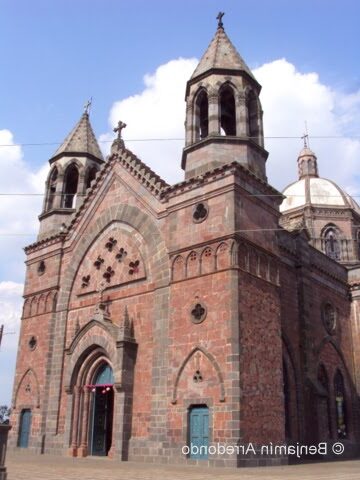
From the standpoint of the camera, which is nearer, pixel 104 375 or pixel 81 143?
pixel 104 375

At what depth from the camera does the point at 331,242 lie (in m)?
39.7

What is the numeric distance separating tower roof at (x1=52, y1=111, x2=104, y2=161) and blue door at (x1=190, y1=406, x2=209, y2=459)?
58.7 ft

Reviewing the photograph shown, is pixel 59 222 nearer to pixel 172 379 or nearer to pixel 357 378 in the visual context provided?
pixel 172 379

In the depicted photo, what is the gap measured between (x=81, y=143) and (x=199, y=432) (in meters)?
19.4

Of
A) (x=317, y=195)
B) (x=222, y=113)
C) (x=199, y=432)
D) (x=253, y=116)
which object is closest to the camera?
(x=199, y=432)

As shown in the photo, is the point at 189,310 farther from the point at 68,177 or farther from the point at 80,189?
the point at 68,177

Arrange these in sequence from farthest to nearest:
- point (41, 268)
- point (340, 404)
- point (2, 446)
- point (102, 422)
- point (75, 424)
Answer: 1. point (41, 268)
2. point (340, 404)
3. point (102, 422)
4. point (75, 424)
5. point (2, 446)

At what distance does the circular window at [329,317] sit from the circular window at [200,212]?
10715 mm

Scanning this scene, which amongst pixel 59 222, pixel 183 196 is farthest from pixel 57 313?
pixel 183 196

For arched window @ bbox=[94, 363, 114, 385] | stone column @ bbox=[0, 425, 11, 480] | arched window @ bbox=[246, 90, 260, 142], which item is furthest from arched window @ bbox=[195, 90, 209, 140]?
stone column @ bbox=[0, 425, 11, 480]

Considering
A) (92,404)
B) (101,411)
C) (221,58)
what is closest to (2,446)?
(92,404)

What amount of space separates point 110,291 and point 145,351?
13.2 ft

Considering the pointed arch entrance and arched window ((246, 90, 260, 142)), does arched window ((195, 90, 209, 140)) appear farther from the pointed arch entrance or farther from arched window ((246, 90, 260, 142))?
the pointed arch entrance

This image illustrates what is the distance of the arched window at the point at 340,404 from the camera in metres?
26.5
